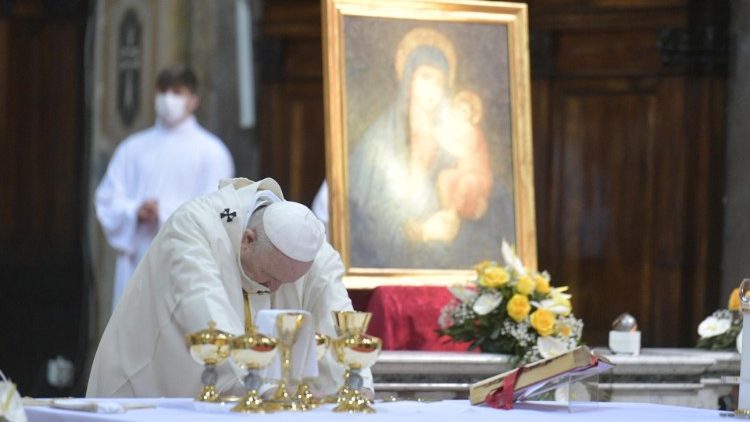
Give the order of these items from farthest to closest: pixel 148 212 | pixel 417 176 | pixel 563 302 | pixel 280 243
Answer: pixel 148 212 < pixel 417 176 < pixel 563 302 < pixel 280 243

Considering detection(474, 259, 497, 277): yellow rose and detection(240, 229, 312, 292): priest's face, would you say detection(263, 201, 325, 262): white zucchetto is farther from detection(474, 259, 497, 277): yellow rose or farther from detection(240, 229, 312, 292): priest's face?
detection(474, 259, 497, 277): yellow rose

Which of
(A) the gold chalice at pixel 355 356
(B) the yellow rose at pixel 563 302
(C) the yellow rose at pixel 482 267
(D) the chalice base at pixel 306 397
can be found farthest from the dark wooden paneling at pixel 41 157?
(A) the gold chalice at pixel 355 356

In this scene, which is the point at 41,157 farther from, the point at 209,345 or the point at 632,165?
the point at 209,345

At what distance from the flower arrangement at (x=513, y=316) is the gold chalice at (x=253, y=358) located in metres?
3.13

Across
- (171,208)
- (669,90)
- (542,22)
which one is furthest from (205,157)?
(669,90)

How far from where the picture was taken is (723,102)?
10.9 m

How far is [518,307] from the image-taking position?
7.19 meters

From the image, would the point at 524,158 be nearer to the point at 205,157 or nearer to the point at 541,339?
the point at 541,339

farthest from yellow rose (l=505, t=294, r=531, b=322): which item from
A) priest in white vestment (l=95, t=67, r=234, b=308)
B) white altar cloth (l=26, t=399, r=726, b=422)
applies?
priest in white vestment (l=95, t=67, r=234, b=308)

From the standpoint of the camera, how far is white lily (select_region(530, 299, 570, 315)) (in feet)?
23.6

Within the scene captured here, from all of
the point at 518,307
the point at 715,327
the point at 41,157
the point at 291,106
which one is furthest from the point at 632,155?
the point at 41,157

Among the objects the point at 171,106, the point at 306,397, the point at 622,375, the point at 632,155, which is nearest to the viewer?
the point at 306,397

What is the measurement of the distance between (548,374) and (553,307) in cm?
282

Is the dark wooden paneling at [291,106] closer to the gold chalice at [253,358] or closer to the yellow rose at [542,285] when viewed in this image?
the yellow rose at [542,285]
